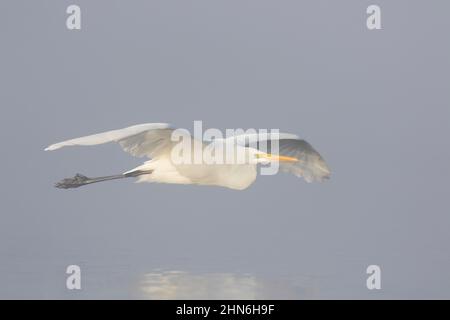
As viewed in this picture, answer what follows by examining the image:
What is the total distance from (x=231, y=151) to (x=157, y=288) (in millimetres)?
2179

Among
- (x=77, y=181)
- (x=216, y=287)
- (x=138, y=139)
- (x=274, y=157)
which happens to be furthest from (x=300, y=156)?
(x=77, y=181)

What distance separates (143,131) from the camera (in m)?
13.6

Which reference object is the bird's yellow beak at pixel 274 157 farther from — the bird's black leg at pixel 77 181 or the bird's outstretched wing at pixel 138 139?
the bird's black leg at pixel 77 181

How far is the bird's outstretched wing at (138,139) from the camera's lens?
42.5 feet

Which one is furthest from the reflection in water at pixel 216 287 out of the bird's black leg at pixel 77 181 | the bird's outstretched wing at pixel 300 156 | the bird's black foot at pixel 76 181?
the bird's outstretched wing at pixel 300 156

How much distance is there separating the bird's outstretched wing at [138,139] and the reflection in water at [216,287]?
1.79m

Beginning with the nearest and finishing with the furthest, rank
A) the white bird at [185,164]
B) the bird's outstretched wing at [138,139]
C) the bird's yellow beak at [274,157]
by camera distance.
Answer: the bird's outstretched wing at [138,139] < the white bird at [185,164] < the bird's yellow beak at [274,157]

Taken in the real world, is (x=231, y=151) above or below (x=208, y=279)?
above

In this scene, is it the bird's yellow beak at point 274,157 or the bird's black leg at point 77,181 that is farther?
the bird's black leg at point 77,181

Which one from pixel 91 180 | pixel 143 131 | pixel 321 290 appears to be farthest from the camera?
pixel 91 180

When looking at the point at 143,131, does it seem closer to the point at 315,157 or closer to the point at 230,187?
the point at 230,187

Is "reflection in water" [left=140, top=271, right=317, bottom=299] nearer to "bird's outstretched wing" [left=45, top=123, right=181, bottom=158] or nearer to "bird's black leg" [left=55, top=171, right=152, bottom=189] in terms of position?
"bird's black leg" [left=55, top=171, right=152, bottom=189]

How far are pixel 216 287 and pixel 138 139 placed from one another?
7.33 feet

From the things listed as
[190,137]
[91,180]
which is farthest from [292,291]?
[91,180]
